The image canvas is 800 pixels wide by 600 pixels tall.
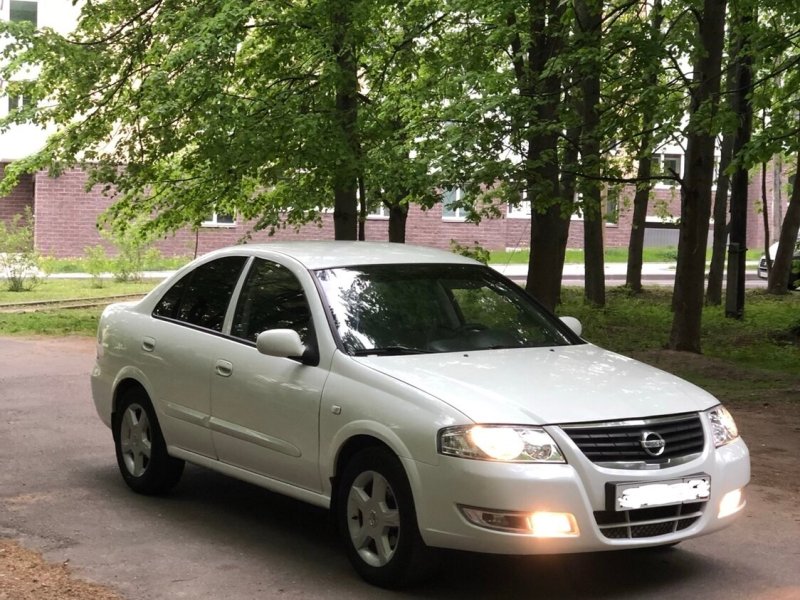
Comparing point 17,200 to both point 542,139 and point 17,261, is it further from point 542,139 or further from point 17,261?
point 542,139

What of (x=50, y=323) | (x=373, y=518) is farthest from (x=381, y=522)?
(x=50, y=323)

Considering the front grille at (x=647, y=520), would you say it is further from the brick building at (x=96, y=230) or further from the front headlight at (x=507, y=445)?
the brick building at (x=96, y=230)

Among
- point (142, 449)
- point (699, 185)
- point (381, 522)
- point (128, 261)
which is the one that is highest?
point (699, 185)

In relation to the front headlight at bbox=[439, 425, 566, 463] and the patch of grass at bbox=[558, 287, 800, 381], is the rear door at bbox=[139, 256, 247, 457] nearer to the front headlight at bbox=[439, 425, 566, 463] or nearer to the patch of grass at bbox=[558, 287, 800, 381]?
the front headlight at bbox=[439, 425, 566, 463]

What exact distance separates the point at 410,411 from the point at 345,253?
178cm

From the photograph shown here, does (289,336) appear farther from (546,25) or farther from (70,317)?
(70,317)

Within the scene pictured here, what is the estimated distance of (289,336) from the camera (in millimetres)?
6531

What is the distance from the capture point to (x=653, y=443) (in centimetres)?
578

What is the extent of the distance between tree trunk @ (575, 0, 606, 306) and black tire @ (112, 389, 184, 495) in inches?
344

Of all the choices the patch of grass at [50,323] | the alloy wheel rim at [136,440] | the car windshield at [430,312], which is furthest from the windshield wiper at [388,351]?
the patch of grass at [50,323]

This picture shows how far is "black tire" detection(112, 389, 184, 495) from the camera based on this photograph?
799 cm

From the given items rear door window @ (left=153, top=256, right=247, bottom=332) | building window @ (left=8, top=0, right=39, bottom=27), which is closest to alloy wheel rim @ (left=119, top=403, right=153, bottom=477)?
rear door window @ (left=153, top=256, right=247, bottom=332)

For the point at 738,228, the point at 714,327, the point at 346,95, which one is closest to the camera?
the point at 346,95

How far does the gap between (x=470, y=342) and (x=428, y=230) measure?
38.0 m
